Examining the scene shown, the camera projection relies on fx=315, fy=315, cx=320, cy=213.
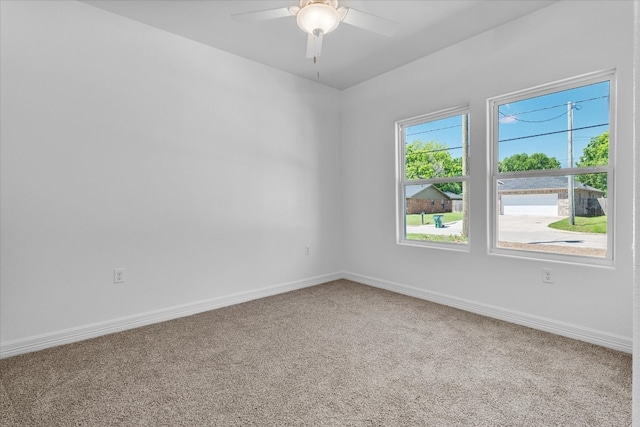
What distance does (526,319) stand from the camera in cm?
264

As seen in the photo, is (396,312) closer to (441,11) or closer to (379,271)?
(379,271)

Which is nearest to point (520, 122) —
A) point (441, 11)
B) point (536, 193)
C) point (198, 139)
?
point (536, 193)

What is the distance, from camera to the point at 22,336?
2.24 meters

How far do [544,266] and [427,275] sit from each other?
1097mm

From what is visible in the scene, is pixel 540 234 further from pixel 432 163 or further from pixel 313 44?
pixel 313 44

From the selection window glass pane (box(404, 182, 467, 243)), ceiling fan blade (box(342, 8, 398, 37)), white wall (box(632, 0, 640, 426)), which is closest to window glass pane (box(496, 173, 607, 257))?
window glass pane (box(404, 182, 467, 243))

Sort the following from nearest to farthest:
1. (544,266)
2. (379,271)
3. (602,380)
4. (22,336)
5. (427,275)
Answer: (602,380) < (22,336) < (544,266) < (427,275) < (379,271)

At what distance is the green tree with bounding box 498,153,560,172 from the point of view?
2.65 meters

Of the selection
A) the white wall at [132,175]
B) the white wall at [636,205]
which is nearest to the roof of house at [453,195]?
the white wall at [132,175]

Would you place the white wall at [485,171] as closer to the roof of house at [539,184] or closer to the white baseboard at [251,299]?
the white baseboard at [251,299]

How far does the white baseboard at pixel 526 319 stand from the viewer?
2221 mm

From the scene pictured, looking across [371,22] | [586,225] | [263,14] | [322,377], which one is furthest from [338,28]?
[322,377]

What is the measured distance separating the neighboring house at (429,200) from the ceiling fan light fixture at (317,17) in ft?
6.92

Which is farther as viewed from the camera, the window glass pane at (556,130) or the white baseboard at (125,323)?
the window glass pane at (556,130)
